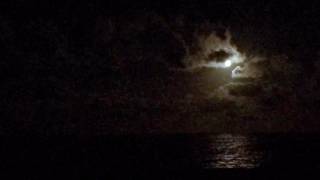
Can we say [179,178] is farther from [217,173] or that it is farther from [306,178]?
[306,178]

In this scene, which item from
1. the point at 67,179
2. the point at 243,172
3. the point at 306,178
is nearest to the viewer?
the point at 306,178

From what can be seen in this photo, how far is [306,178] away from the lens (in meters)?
43.1

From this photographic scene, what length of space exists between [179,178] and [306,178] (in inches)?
460

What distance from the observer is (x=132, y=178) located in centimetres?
5022

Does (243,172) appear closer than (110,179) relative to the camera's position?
Yes

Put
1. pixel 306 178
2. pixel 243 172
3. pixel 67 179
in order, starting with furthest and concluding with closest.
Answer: pixel 67 179, pixel 243 172, pixel 306 178

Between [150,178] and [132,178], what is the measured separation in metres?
2.15

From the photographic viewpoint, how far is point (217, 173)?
46281mm

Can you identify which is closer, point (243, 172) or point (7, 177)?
point (243, 172)

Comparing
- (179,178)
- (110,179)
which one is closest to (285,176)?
(179,178)

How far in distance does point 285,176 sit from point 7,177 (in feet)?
89.9

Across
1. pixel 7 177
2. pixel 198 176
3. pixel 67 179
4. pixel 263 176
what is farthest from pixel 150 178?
pixel 7 177

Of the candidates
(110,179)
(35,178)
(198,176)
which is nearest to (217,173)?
(198,176)

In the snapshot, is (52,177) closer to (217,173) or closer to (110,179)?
(110,179)
